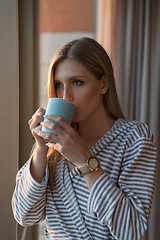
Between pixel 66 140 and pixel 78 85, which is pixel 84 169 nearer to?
pixel 66 140

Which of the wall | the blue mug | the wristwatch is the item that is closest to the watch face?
the wristwatch

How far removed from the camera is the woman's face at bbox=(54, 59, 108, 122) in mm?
1040

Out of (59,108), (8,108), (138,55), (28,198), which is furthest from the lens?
(138,55)

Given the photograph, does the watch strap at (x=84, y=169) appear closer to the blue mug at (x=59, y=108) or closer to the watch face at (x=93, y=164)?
the watch face at (x=93, y=164)

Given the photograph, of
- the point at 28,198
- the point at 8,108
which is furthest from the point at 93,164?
the point at 8,108

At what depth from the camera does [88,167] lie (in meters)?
0.92

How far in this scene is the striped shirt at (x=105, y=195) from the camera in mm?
910

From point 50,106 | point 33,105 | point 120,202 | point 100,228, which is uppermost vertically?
point 50,106

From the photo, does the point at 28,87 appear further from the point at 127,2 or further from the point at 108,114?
the point at 127,2

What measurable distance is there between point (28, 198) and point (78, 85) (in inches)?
16.7

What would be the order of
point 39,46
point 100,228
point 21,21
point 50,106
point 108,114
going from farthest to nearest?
point 39,46 < point 21,21 < point 108,114 < point 100,228 < point 50,106

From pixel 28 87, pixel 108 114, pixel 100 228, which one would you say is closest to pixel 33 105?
pixel 28 87

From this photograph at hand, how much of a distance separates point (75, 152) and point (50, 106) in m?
0.16

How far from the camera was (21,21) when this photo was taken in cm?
142
